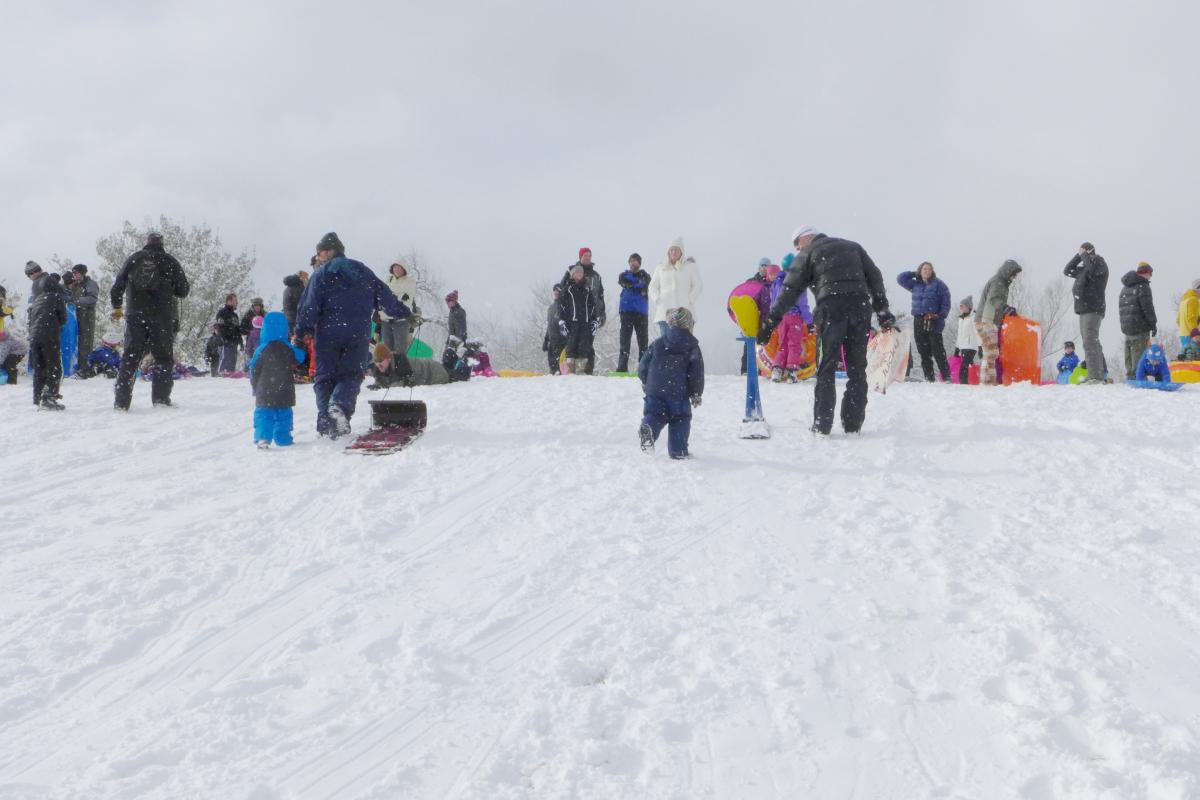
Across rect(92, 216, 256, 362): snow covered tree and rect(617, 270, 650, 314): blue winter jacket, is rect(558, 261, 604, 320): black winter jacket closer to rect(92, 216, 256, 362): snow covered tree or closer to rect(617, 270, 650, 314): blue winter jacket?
rect(617, 270, 650, 314): blue winter jacket

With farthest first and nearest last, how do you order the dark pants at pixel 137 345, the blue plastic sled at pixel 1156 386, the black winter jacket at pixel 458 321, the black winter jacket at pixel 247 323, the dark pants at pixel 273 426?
the black winter jacket at pixel 247 323, the black winter jacket at pixel 458 321, the blue plastic sled at pixel 1156 386, the dark pants at pixel 137 345, the dark pants at pixel 273 426

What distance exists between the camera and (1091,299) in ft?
35.5

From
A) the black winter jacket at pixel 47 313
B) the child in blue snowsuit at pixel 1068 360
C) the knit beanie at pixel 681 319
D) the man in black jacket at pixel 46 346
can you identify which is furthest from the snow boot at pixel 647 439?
the child in blue snowsuit at pixel 1068 360

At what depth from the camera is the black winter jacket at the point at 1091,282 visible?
10.8 m

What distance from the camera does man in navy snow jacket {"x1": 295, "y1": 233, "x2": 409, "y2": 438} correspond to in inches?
279

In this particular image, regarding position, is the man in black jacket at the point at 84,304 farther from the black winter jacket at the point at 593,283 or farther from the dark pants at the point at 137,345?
the black winter jacket at the point at 593,283

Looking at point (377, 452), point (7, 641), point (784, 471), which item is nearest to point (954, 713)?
point (784, 471)

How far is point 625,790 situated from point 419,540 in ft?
7.87

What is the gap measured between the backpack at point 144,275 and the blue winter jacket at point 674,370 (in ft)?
17.6

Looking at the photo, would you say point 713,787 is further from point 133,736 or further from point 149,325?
point 149,325

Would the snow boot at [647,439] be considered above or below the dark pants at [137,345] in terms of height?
below

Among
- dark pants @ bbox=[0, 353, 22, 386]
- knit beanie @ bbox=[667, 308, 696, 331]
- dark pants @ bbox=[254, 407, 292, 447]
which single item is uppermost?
knit beanie @ bbox=[667, 308, 696, 331]

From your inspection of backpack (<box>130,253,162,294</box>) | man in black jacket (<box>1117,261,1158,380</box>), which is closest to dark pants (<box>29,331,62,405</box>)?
backpack (<box>130,253,162,294</box>)

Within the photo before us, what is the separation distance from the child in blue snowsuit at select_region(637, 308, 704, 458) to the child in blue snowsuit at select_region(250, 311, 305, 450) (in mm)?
3009
